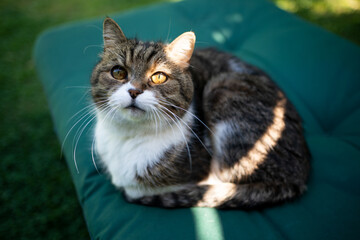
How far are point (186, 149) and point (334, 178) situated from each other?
0.94 meters

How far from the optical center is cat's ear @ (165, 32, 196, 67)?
1177 millimetres

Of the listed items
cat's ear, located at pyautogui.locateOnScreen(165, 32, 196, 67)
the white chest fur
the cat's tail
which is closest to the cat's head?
cat's ear, located at pyautogui.locateOnScreen(165, 32, 196, 67)

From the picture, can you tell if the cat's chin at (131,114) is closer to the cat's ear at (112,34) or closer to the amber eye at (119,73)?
the amber eye at (119,73)

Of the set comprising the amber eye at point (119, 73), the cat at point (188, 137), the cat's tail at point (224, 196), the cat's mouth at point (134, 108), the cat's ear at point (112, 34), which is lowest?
the cat's tail at point (224, 196)

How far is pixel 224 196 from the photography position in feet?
4.15

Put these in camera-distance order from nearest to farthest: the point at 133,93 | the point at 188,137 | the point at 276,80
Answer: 1. the point at 133,93
2. the point at 188,137
3. the point at 276,80

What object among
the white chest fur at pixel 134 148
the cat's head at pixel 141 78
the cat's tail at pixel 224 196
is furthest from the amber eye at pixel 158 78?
the cat's tail at pixel 224 196

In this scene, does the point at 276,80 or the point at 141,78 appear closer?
the point at 141,78

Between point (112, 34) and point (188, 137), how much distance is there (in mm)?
694

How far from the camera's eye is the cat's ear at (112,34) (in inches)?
48.2

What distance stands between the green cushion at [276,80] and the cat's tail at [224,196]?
5 centimetres

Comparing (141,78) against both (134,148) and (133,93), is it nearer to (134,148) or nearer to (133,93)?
(133,93)

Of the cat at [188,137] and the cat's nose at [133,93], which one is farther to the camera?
the cat at [188,137]

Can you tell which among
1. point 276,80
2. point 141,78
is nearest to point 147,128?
point 141,78
